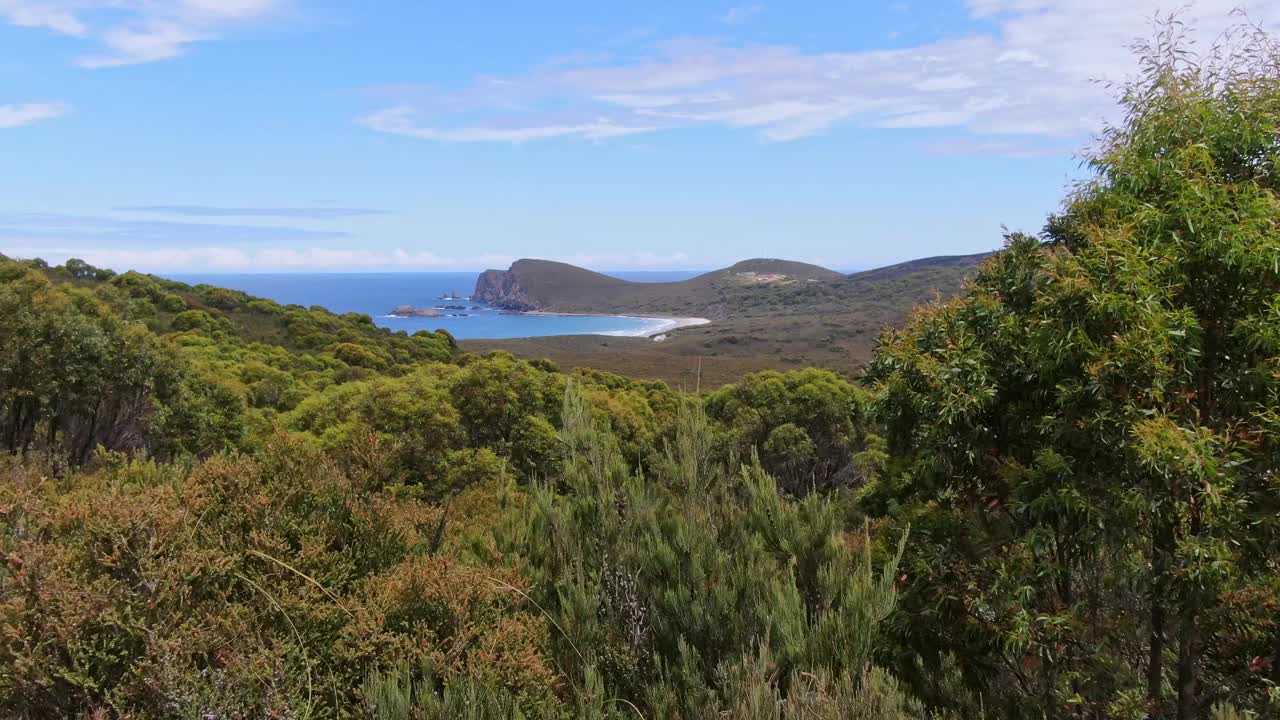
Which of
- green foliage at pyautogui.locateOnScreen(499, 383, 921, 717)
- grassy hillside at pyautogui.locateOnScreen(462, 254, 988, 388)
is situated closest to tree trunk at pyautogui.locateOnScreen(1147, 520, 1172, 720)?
green foliage at pyautogui.locateOnScreen(499, 383, 921, 717)

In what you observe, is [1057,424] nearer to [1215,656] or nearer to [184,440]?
[1215,656]

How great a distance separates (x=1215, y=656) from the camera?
662 cm

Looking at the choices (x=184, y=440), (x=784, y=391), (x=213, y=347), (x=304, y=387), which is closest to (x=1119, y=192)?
(x=784, y=391)

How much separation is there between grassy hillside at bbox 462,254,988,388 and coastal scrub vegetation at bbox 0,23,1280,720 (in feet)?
122

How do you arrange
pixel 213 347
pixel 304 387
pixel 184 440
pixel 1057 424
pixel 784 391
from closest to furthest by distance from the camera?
pixel 1057 424, pixel 184 440, pixel 784 391, pixel 304 387, pixel 213 347

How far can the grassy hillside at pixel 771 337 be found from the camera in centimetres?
8488

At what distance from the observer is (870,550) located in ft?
19.2

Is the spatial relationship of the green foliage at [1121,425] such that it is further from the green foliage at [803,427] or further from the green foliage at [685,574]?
the green foliage at [803,427]

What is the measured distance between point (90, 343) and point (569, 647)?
16.8 m

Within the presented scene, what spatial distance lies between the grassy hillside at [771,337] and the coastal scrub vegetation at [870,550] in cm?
3715

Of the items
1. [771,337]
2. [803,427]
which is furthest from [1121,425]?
[771,337]

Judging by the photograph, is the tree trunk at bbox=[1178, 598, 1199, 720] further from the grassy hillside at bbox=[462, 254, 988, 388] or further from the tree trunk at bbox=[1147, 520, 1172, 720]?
the grassy hillside at bbox=[462, 254, 988, 388]

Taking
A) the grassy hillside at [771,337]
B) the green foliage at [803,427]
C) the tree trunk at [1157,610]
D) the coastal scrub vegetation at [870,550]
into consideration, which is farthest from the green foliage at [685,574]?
the grassy hillside at [771,337]

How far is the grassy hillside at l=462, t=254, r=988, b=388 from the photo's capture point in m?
84.9
